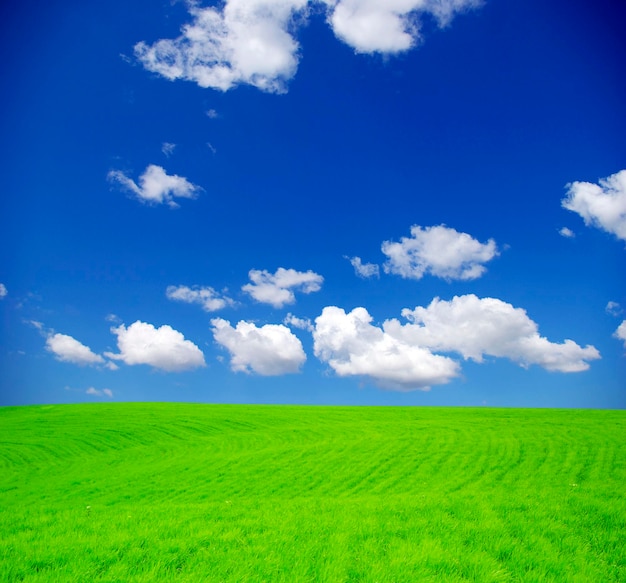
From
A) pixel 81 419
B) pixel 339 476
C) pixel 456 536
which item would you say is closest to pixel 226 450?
pixel 339 476

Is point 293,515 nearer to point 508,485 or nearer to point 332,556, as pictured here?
point 332,556

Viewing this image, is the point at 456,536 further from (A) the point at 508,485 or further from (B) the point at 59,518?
(A) the point at 508,485

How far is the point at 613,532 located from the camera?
9.16 m

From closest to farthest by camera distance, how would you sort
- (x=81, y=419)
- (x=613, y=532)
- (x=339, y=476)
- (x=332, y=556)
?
(x=332, y=556) < (x=613, y=532) < (x=339, y=476) < (x=81, y=419)

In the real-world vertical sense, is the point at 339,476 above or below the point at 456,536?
below

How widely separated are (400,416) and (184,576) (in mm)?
52515

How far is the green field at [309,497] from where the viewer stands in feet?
23.0

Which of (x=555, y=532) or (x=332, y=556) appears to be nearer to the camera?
(x=332, y=556)

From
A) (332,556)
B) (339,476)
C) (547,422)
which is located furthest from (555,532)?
(547,422)

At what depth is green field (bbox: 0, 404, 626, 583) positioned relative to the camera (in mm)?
7012

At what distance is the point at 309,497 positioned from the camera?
18.4m

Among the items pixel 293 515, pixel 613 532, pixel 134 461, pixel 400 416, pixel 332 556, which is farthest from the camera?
pixel 400 416

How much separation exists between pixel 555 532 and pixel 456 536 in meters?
2.19

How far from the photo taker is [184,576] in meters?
6.48
